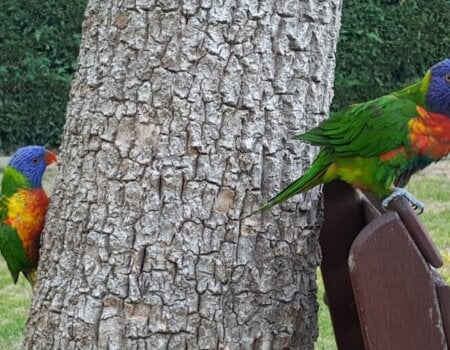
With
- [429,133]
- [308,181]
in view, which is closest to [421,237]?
[308,181]

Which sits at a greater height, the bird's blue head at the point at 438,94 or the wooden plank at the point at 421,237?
the bird's blue head at the point at 438,94

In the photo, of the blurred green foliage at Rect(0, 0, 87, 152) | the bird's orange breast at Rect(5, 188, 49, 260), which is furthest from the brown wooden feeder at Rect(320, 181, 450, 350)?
the blurred green foliage at Rect(0, 0, 87, 152)

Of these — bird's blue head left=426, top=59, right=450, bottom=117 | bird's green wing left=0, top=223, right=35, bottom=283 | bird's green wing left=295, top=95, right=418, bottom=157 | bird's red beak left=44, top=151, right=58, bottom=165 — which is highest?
bird's blue head left=426, top=59, right=450, bottom=117

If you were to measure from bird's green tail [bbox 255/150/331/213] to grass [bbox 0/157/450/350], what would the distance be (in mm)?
2293

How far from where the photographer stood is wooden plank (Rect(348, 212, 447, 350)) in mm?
1772

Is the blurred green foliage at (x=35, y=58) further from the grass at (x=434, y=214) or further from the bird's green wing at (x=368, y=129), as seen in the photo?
the bird's green wing at (x=368, y=129)

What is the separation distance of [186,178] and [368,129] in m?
0.52

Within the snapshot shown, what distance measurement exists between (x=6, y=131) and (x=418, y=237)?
791 centimetres

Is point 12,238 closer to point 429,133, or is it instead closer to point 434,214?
point 429,133

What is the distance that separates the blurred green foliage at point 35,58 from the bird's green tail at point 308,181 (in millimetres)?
7019

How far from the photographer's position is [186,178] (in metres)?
2.21

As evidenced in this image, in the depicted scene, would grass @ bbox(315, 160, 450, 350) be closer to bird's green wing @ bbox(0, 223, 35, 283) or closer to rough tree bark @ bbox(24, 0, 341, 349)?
bird's green wing @ bbox(0, 223, 35, 283)

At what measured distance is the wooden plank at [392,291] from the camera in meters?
1.77

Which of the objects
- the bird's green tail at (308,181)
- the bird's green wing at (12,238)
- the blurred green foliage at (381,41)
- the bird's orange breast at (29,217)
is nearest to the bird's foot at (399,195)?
the bird's green tail at (308,181)
